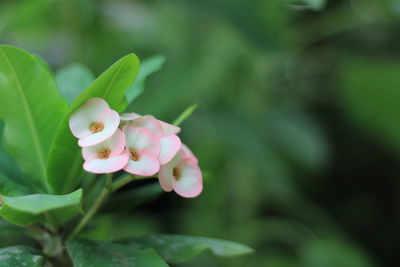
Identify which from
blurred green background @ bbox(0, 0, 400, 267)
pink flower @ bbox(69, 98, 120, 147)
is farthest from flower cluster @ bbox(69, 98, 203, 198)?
blurred green background @ bbox(0, 0, 400, 267)

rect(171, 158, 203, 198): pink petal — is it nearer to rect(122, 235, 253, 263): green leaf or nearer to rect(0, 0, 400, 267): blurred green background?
rect(122, 235, 253, 263): green leaf

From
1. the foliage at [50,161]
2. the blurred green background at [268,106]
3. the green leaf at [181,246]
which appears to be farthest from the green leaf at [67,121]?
the blurred green background at [268,106]

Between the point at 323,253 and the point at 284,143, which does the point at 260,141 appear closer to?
Answer: the point at 284,143

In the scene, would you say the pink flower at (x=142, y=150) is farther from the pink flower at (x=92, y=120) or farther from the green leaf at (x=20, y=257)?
the green leaf at (x=20, y=257)

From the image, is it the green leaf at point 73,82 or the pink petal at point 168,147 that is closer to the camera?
the pink petal at point 168,147

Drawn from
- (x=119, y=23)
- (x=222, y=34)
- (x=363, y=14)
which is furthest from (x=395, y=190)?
(x=119, y=23)

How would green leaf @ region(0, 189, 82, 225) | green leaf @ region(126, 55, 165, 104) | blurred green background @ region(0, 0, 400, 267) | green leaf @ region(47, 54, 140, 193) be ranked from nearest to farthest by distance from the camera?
green leaf @ region(0, 189, 82, 225) → green leaf @ region(47, 54, 140, 193) → green leaf @ region(126, 55, 165, 104) → blurred green background @ region(0, 0, 400, 267)

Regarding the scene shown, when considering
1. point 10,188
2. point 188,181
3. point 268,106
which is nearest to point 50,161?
point 10,188
